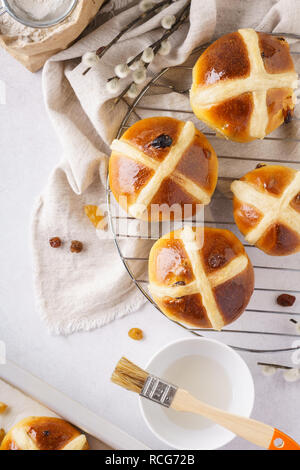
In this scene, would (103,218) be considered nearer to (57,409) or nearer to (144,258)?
(144,258)

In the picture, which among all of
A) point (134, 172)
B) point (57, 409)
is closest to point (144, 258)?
point (134, 172)

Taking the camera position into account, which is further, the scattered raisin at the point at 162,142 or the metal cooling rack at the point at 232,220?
the metal cooling rack at the point at 232,220

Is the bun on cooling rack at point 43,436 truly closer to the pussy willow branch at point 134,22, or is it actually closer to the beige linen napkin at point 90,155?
the beige linen napkin at point 90,155

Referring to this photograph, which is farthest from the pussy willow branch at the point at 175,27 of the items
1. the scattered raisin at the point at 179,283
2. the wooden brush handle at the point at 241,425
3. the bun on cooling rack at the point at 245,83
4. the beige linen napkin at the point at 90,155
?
the wooden brush handle at the point at 241,425

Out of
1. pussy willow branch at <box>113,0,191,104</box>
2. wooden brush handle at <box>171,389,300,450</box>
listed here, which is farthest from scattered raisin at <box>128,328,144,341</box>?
pussy willow branch at <box>113,0,191,104</box>

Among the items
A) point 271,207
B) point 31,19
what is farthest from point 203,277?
point 31,19

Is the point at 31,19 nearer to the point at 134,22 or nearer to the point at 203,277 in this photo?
the point at 134,22
